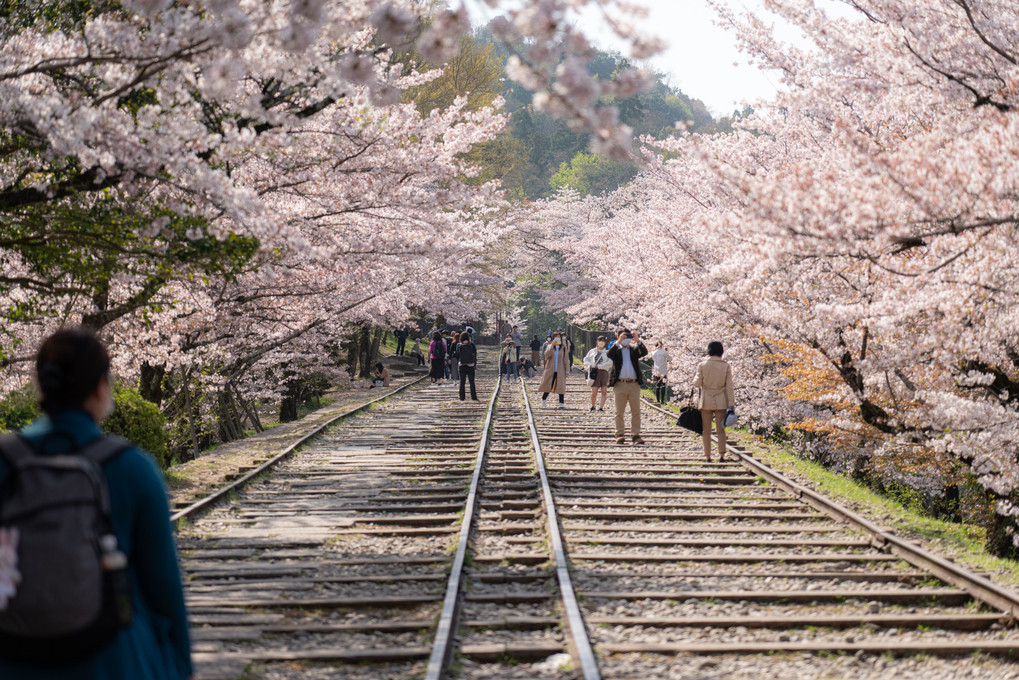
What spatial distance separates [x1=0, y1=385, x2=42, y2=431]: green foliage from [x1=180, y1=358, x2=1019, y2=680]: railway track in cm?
320

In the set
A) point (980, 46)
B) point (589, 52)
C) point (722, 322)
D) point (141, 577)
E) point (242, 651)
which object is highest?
point (980, 46)

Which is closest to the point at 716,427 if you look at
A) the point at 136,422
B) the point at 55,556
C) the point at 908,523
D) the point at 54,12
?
the point at 908,523

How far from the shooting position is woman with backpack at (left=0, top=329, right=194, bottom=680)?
248cm

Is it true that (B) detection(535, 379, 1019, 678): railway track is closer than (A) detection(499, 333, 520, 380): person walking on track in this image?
Yes

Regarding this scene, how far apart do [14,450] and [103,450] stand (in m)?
0.22

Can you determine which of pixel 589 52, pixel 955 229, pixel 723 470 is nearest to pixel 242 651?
pixel 589 52

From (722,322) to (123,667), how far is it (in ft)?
54.2

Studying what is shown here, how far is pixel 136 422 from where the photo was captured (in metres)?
12.8

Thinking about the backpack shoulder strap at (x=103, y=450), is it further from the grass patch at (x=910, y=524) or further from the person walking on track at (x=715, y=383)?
the person walking on track at (x=715, y=383)

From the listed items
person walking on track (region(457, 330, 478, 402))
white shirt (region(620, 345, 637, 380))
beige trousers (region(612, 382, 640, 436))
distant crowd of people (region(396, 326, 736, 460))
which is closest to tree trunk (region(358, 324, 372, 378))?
person walking on track (region(457, 330, 478, 402))

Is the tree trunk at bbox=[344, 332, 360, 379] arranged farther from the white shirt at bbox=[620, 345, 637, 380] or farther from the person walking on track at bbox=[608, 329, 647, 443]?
the white shirt at bbox=[620, 345, 637, 380]

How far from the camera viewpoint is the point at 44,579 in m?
2.47

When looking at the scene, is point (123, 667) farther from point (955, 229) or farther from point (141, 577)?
point (955, 229)

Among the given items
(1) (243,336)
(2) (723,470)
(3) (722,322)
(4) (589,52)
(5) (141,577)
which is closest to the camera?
(5) (141,577)
